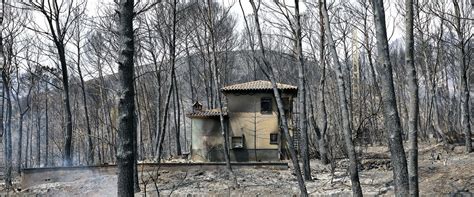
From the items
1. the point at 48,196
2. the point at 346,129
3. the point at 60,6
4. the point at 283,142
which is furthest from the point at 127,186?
the point at 283,142

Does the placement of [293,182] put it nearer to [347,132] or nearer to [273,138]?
[347,132]

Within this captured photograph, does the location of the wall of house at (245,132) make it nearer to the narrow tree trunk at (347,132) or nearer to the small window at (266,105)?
the small window at (266,105)

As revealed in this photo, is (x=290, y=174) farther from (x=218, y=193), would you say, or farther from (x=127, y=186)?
(x=127, y=186)

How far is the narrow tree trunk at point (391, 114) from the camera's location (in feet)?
21.6

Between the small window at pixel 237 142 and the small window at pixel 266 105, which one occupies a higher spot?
the small window at pixel 266 105

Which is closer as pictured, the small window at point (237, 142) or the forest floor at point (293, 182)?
the forest floor at point (293, 182)

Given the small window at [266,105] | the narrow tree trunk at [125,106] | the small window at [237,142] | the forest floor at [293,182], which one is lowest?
the forest floor at [293,182]

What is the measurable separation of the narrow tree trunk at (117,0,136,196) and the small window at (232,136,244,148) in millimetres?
22131

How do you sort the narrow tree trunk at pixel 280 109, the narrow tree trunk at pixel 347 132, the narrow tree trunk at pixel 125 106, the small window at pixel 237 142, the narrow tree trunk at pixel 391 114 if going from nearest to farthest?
the narrow tree trunk at pixel 125 106 < the narrow tree trunk at pixel 391 114 < the narrow tree trunk at pixel 347 132 < the narrow tree trunk at pixel 280 109 < the small window at pixel 237 142

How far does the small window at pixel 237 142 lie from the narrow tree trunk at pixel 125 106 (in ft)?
72.6

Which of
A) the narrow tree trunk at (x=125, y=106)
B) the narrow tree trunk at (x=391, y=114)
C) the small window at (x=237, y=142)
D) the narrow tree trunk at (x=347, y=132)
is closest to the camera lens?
the narrow tree trunk at (x=125, y=106)

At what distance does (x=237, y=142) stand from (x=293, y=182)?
36.4 feet

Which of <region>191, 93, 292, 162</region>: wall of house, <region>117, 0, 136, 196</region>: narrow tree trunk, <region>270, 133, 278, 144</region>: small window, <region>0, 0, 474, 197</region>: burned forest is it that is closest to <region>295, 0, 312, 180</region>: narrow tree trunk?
<region>0, 0, 474, 197</region>: burned forest

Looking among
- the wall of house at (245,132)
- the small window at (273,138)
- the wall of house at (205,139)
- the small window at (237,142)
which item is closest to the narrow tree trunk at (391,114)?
the wall of house at (245,132)
